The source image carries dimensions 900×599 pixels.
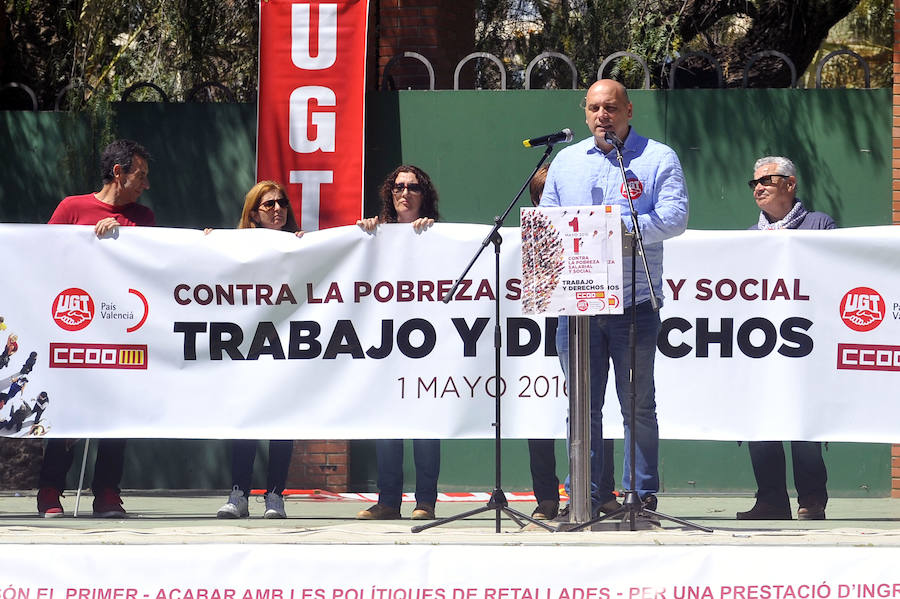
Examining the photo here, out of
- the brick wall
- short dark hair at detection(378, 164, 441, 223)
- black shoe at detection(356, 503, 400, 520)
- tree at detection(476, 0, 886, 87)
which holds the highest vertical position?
tree at detection(476, 0, 886, 87)

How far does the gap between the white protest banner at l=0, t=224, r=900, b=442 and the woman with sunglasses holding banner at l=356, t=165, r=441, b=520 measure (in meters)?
0.10

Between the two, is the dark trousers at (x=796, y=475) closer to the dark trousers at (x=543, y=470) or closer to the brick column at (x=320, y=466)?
the dark trousers at (x=543, y=470)

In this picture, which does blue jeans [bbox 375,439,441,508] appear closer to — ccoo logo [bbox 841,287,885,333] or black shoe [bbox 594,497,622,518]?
black shoe [bbox 594,497,622,518]

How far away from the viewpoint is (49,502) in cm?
712

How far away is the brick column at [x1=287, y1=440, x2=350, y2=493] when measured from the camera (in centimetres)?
884

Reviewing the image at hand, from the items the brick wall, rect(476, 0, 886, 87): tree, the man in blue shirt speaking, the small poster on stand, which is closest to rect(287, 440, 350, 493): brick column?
the brick wall

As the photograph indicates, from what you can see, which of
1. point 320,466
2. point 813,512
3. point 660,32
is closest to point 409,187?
point 320,466

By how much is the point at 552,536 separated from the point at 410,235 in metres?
2.44

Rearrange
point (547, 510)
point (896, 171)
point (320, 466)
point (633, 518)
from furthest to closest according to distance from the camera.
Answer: point (320, 466), point (896, 171), point (547, 510), point (633, 518)

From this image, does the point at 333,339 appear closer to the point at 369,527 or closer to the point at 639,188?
the point at 369,527

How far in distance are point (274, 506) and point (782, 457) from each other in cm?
298

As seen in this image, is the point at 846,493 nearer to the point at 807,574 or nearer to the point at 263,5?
the point at 807,574

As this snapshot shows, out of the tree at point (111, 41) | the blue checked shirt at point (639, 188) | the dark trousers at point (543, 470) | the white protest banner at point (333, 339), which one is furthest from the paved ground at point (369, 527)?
the tree at point (111, 41)

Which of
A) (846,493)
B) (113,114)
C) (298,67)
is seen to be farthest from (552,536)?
(113,114)
